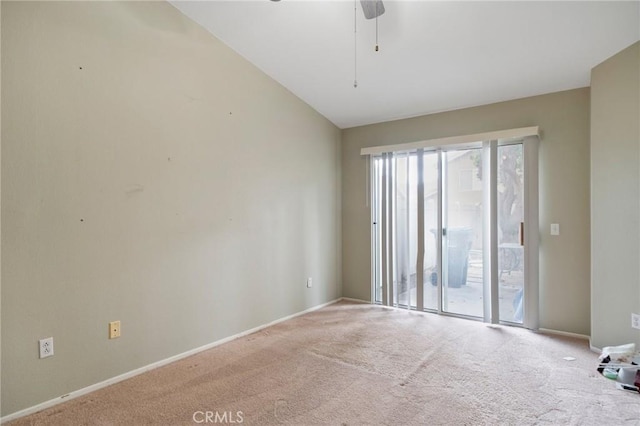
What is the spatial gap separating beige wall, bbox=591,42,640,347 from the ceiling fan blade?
204 centimetres

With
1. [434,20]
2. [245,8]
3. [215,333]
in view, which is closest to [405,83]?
[434,20]

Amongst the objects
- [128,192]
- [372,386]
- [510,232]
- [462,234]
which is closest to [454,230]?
[462,234]

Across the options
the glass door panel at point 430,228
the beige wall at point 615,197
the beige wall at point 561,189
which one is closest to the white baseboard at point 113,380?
the glass door panel at point 430,228

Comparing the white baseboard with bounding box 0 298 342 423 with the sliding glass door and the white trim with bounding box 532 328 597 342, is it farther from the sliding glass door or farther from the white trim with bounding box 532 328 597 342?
the white trim with bounding box 532 328 597 342

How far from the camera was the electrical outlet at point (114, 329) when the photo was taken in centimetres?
239

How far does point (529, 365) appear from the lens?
2652 mm

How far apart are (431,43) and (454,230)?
2118mm

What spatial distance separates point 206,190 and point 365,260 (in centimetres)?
247

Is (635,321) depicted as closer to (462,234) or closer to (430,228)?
(462,234)

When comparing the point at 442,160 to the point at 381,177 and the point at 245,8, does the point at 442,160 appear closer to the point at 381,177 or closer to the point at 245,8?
the point at 381,177

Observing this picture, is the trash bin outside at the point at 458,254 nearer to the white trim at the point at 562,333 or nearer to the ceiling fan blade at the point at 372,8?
the white trim at the point at 562,333

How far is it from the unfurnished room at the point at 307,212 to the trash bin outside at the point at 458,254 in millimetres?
24

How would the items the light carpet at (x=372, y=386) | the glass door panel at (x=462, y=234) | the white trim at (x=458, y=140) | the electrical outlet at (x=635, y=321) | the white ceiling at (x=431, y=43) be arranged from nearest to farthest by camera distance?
the light carpet at (x=372, y=386) < the white ceiling at (x=431, y=43) < the electrical outlet at (x=635, y=321) < the white trim at (x=458, y=140) < the glass door panel at (x=462, y=234)

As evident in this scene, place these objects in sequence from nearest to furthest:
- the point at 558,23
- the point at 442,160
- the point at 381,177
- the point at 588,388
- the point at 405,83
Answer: the point at 588,388, the point at 558,23, the point at 405,83, the point at 442,160, the point at 381,177
